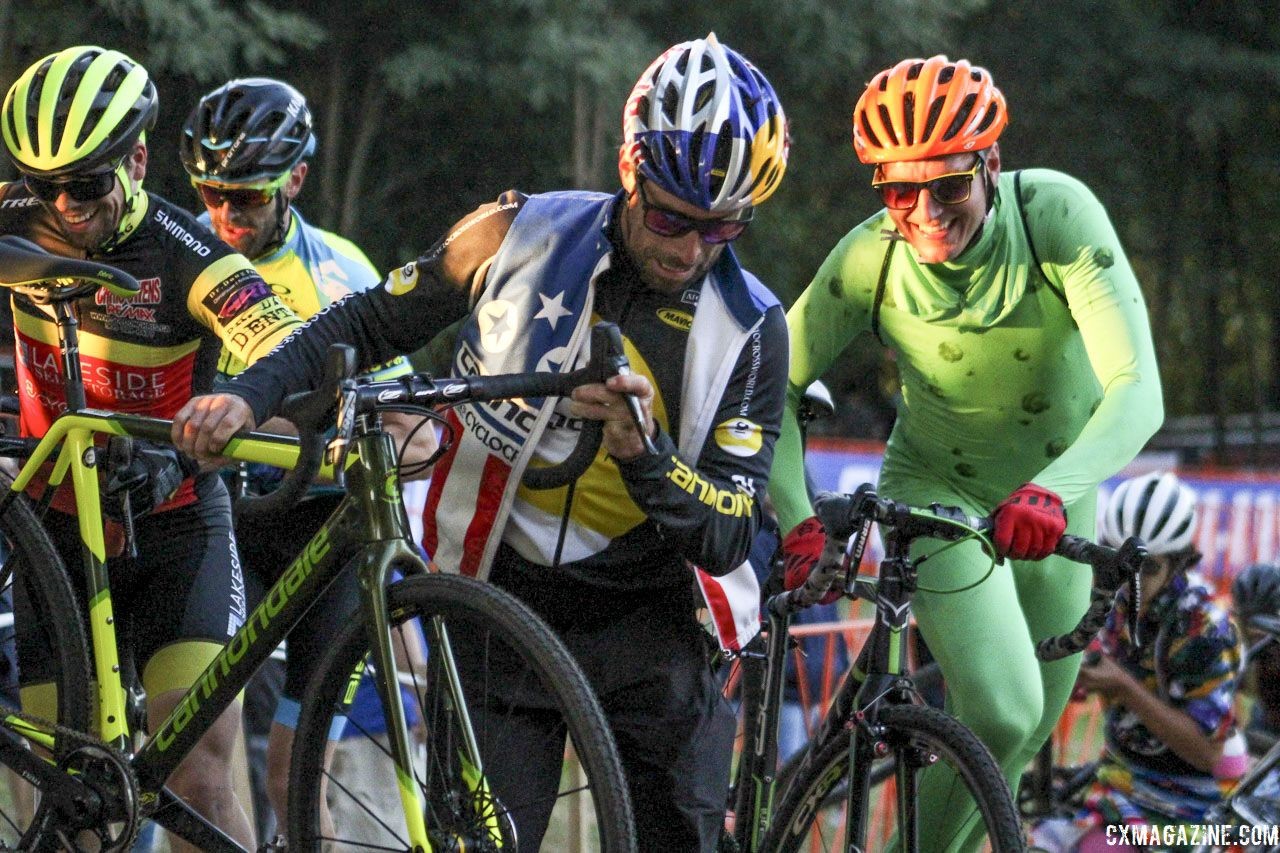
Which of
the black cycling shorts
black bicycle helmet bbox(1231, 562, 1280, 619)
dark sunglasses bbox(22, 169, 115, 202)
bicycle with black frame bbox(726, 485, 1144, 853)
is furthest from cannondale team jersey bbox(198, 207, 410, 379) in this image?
black bicycle helmet bbox(1231, 562, 1280, 619)

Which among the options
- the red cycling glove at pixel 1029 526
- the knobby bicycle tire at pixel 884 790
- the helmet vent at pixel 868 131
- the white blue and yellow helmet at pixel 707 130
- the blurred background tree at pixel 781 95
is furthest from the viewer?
the blurred background tree at pixel 781 95

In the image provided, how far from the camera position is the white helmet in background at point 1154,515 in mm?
6891

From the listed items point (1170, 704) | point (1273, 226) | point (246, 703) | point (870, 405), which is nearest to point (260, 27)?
point (246, 703)

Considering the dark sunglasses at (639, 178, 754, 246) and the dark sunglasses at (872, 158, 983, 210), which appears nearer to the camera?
the dark sunglasses at (639, 178, 754, 246)

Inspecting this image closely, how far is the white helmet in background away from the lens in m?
6.89

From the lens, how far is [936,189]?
187 inches

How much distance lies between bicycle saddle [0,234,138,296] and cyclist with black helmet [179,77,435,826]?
4.11 feet

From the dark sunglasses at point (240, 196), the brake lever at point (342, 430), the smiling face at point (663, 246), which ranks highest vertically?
the dark sunglasses at point (240, 196)

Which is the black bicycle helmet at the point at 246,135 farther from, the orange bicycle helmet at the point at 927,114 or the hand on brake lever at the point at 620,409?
the hand on brake lever at the point at 620,409

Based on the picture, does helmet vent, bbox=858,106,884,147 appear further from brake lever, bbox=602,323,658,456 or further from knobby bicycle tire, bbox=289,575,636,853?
knobby bicycle tire, bbox=289,575,636,853

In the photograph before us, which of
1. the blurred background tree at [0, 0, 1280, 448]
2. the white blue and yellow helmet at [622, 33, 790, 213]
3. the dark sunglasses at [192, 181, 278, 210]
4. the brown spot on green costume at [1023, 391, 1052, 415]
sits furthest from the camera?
the blurred background tree at [0, 0, 1280, 448]

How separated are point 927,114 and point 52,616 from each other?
2.36 m

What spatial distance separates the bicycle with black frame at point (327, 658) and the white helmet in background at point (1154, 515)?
145 inches

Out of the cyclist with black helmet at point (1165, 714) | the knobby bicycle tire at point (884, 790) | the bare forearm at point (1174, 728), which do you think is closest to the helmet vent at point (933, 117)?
the knobby bicycle tire at point (884, 790)
